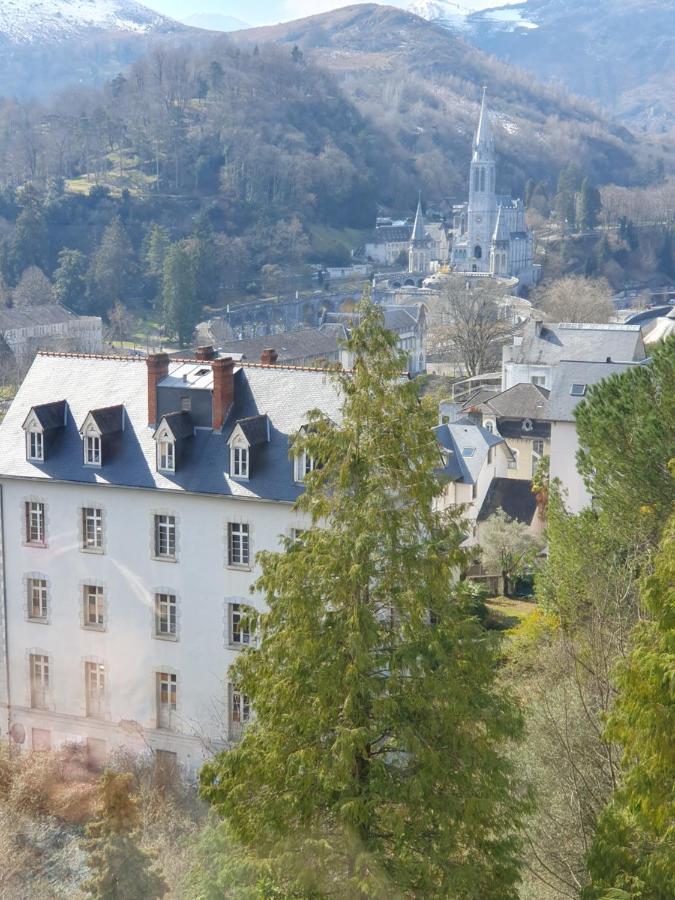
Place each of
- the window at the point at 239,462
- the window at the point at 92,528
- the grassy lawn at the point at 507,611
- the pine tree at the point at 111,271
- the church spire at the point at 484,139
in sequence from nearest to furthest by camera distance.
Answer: the window at the point at 239,462, the window at the point at 92,528, the grassy lawn at the point at 507,611, the pine tree at the point at 111,271, the church spire at the point at 484,139

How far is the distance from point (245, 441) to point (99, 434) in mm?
3134

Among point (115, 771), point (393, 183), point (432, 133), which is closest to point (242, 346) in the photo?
point (115, 771)

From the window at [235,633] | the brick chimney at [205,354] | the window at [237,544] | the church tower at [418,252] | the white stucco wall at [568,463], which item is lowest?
the window at [235,633]

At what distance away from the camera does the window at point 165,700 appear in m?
22.2

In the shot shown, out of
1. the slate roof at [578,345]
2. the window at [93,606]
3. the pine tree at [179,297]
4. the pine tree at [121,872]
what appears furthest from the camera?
the pine tree at [179,297]

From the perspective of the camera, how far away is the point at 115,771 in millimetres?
20938

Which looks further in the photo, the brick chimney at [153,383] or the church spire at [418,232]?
the church spire at [418,232]

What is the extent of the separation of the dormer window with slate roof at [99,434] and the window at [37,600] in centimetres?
278

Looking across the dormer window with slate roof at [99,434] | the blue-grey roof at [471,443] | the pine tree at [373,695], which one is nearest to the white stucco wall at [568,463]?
the blue-grey roof at [471,443]

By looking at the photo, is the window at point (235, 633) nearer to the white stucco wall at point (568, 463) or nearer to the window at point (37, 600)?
the window at point (37, 600)

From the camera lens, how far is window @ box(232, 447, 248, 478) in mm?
21047

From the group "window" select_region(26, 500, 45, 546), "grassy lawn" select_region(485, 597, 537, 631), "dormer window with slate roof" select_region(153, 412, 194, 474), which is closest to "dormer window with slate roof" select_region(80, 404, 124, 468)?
"dormer window with slate roof" select_region(153, 412, 194, 474)

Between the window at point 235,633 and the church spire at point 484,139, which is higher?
the church spire at point 484,139

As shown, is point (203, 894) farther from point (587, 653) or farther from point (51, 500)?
point (51, 500)
